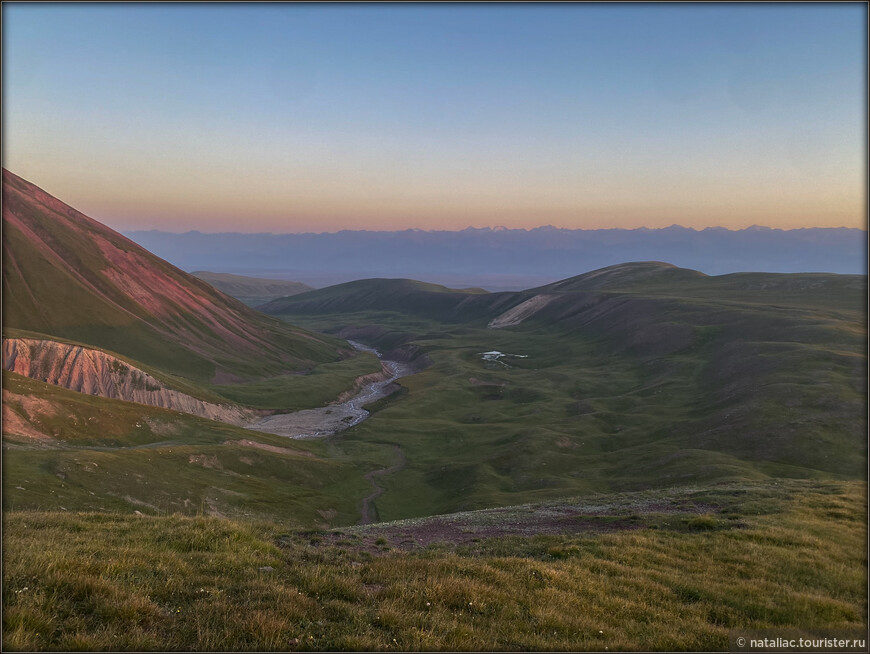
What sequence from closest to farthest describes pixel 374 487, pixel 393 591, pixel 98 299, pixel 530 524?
pixel 393 591, pixel 530 524, pixel 374 487, pixel 98 299

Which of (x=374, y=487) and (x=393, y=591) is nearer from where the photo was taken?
(x=393, y=591)

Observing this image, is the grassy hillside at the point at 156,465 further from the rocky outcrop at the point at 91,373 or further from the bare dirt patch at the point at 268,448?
the rocky outcrop at the point at 91,373

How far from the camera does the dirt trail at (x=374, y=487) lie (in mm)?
69925

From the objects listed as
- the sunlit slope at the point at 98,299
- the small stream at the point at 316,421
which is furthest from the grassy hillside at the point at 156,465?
the sunlit slope at the point at 98,299

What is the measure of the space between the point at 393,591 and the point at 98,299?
178846mm

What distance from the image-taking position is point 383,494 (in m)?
79.4

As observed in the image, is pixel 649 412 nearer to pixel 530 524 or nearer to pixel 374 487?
pixel 374 487

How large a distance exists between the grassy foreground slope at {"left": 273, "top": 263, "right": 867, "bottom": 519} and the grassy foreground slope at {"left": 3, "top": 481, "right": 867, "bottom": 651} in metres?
44.0

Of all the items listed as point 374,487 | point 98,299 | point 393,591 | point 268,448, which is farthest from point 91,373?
point 393,591

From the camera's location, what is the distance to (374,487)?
83.1 metres

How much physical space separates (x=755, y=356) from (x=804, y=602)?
399 feet

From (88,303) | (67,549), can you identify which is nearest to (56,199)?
(88,303)

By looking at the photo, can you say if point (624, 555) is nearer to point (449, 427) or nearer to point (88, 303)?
point (449, 427)

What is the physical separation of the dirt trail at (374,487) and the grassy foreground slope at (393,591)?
50380mm
